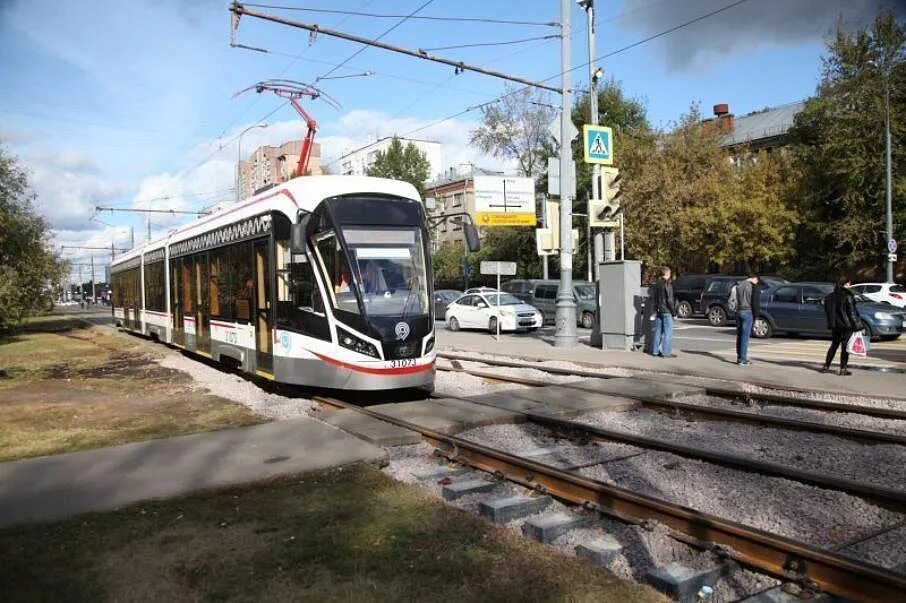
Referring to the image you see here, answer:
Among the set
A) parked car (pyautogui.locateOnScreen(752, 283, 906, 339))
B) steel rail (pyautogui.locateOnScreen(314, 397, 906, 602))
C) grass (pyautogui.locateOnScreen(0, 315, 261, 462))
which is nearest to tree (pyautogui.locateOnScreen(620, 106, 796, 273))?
parked car (pyautogui.locateOnScreen(752, 283, 906, 339))

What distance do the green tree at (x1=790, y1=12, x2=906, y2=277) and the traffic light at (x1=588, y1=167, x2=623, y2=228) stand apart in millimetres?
24170

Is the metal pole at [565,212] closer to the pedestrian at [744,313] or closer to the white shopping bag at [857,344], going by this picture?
the pedestrian at [744,313]

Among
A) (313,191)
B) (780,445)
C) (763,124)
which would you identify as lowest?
(780,445)

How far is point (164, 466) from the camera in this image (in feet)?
22.2

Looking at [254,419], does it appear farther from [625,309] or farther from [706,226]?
[706,226]

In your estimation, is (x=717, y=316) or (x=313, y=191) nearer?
(x=313, y=191)

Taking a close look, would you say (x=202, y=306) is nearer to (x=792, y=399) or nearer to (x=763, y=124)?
(x=792, y=399)

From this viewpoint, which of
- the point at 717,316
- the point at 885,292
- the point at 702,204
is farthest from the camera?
the point at 702,204

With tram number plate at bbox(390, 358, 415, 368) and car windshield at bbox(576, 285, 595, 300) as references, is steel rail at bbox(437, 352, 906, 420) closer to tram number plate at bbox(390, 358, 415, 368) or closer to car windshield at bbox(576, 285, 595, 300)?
tram number plate at bbox(390, 358, 415, 368)

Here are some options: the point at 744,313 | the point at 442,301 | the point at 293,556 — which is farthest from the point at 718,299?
the point at 293,556

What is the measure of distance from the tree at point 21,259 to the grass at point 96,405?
11237 millimetres

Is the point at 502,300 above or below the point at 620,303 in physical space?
below

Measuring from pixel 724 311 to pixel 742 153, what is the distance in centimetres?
1960

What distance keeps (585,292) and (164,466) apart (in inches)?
853
